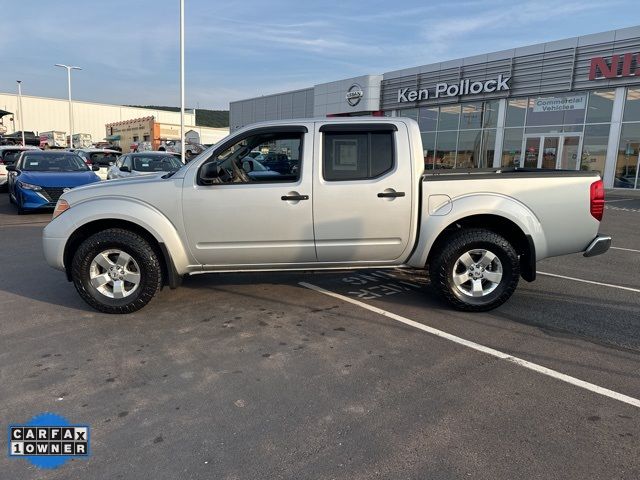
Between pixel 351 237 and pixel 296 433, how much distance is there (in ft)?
7.83

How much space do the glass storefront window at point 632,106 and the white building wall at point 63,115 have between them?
74975mm

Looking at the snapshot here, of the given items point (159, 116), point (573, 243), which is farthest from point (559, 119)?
point (159, 116)

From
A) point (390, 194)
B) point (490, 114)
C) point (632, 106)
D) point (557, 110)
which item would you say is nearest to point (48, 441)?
point (390, 194)

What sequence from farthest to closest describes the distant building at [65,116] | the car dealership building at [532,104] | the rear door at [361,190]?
the distant building at [65,116] < the car dealership building at [532,104] < the rear door at [361,190]

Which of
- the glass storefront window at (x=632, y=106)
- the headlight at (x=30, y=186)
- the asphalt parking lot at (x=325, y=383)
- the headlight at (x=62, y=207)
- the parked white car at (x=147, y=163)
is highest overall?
the glass storefront window at (x=632, y=106)

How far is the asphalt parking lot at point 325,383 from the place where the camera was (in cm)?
252

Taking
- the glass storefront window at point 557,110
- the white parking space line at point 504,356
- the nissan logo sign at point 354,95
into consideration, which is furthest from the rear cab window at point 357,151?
the nissan logo sign at point 354,95

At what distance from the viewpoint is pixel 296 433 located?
2.76 metres

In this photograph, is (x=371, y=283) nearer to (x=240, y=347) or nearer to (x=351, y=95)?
(x=240, y=347)

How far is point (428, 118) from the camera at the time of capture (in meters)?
28.7

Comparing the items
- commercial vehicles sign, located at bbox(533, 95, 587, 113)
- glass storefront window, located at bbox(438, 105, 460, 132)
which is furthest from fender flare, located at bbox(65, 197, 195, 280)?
glass storefront window, located at bbox(438, 105, 460, 132)

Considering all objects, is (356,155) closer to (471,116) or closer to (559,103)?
(559,103)

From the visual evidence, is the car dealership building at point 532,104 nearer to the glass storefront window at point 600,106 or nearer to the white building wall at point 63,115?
the glass storefront window at point 600,106

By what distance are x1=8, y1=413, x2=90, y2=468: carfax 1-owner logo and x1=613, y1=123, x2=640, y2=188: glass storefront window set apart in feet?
78.0
